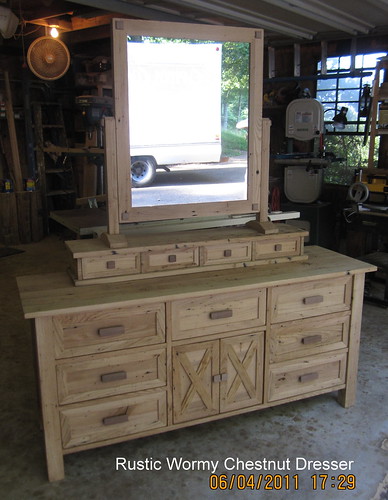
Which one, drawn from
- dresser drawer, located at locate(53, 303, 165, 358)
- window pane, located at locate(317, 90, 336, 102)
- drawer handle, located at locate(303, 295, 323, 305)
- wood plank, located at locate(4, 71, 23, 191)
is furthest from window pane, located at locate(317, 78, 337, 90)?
dresser drawer, located at locate(53, 303, 165, 358)

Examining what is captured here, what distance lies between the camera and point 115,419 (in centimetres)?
228

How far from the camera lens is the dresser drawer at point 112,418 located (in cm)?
222

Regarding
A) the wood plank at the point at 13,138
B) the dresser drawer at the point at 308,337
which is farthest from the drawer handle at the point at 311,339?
the wood plank at the point at 13,138

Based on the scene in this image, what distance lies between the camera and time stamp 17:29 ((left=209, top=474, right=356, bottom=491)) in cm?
221

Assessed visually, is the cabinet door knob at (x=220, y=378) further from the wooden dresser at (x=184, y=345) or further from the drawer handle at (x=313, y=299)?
Result: the drawer handle at (x=313, y=299)

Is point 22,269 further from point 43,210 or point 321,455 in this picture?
point 321,455

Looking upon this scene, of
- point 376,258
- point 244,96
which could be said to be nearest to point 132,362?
point 244,96

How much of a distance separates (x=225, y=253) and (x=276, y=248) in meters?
0.30

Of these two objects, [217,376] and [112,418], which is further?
[217,376]

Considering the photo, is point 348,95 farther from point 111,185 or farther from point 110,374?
point 110,374

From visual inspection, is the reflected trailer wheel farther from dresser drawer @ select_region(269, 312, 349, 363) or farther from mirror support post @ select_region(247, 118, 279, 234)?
dresser drawer @ select_region(269, 312, 349, 363)

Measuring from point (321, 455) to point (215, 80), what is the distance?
191 cm

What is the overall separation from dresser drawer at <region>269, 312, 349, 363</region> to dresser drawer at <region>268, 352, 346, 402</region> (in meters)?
0.05

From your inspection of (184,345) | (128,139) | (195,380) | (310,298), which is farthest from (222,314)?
(128,139)
